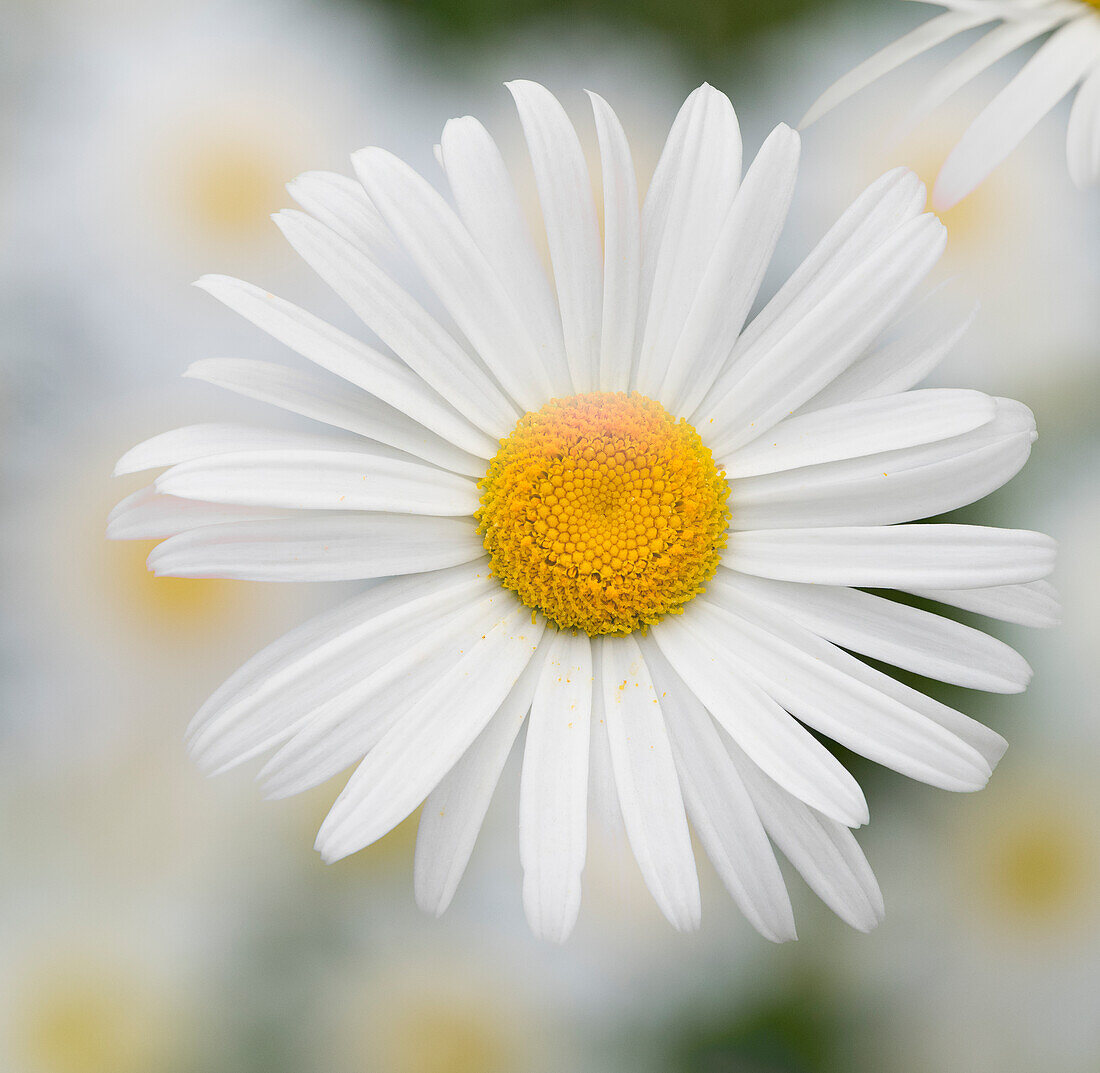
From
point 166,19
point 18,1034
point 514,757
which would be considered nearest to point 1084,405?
point 514,757

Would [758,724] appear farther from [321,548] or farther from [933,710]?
[321,548]

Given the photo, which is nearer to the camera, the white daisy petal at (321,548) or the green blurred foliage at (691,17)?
the white daisy petal at (321,548)

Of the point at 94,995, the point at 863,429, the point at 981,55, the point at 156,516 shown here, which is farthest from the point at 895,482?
the point at 94,995

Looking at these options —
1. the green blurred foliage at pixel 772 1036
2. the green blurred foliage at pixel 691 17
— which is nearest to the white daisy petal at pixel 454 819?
the green blurred foliage at pixel 772 1036

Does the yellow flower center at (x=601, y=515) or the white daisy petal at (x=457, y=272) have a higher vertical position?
the white daisy petal at (x=457, y=272)

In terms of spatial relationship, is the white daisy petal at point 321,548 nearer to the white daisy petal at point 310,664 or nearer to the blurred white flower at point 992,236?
the white daisy petal at point 310,664

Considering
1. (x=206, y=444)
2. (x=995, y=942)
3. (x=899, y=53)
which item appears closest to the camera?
(x=206, y=444)

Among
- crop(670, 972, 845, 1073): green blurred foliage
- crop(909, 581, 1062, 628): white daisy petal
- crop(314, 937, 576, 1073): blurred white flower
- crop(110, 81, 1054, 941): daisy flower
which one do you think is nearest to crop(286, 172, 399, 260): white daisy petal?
crop(110, 81, 1054, 941): daisy flower
